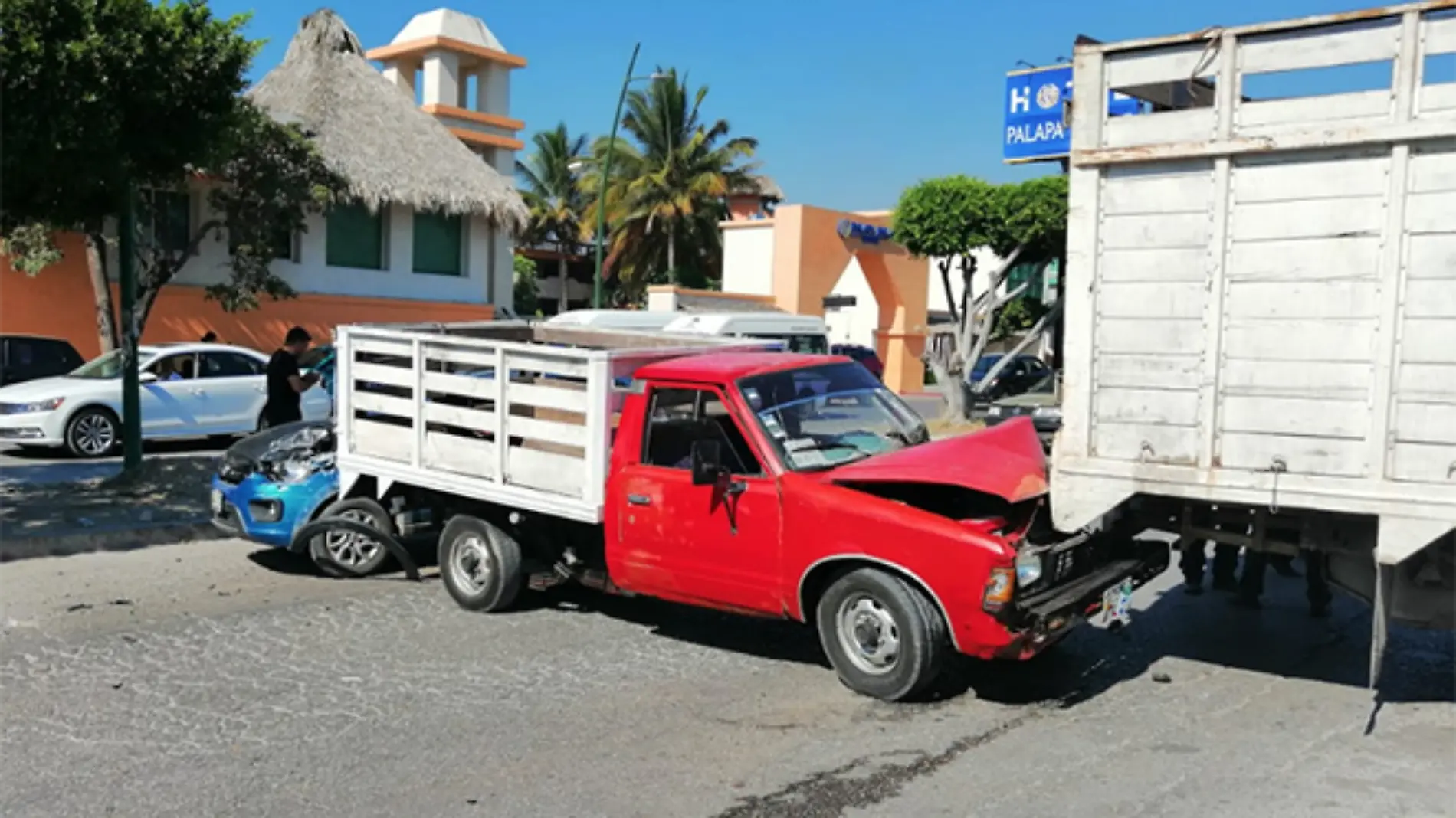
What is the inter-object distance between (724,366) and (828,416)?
66 cm

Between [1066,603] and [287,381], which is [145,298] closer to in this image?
[287,381]

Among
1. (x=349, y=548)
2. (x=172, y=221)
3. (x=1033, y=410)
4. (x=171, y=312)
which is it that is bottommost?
(x=349, y=548)

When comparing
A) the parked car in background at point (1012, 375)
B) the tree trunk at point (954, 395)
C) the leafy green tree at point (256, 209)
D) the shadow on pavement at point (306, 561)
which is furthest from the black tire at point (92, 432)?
the parked car in background at point (1012, 375)

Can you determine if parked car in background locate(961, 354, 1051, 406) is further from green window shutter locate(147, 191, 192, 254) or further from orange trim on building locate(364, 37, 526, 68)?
green window shutter locate(147, 191, 192, 254)

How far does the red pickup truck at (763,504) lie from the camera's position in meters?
5.53

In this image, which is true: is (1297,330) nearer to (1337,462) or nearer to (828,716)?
(1337,462)

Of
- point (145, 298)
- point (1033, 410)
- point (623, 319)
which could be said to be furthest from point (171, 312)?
point (1033, 410)

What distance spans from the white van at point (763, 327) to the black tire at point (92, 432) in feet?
24.3

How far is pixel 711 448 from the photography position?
6.10 meters

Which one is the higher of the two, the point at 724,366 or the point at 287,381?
the point at 724,366

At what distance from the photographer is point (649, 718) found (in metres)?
5.49

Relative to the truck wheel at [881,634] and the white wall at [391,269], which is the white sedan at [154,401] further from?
the truck wheel at [881,634]

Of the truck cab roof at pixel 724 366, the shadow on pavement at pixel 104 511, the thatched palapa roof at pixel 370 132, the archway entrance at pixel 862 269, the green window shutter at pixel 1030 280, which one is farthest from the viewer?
the archway entrance at pixel 862 269

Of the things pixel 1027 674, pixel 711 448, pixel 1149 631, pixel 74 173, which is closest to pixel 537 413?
pixel 711 448
